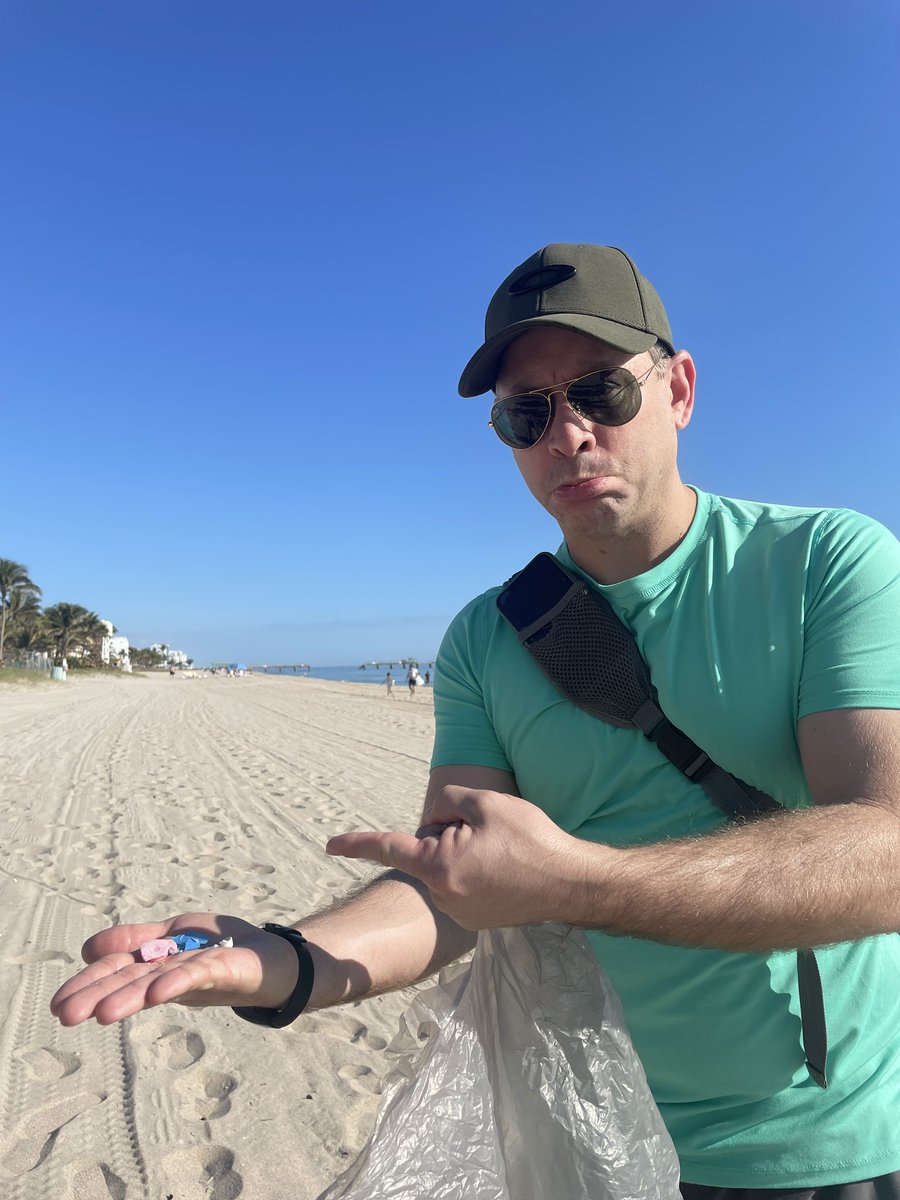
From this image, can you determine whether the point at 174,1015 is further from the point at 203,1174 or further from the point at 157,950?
the point at 157,950

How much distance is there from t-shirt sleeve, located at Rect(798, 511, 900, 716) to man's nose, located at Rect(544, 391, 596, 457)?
501 mm

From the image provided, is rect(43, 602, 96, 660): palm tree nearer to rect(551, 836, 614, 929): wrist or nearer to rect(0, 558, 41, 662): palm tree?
Result: rect(0, 558, 41, 662): palm tree

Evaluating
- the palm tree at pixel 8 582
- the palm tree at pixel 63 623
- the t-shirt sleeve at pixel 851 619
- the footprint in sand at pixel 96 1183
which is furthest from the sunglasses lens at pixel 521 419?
the palm tree at pixel 63 623

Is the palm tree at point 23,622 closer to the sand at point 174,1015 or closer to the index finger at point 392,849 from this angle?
the sand at point 174,1015

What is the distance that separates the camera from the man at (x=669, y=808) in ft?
3.53

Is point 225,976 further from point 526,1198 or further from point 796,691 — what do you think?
point 796,691

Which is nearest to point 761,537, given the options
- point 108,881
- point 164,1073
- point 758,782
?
point 758,782

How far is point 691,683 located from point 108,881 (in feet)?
16.8

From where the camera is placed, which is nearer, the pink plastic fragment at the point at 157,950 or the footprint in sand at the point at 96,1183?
the pink plastic fragment at the point at 157,950

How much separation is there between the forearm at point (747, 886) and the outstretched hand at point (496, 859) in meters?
0.02

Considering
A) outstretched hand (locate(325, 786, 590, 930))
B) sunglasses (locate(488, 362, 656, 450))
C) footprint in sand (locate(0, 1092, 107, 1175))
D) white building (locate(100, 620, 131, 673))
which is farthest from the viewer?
white building (locate(100, 620, 131, 673))

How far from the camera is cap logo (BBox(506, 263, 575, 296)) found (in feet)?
5.29

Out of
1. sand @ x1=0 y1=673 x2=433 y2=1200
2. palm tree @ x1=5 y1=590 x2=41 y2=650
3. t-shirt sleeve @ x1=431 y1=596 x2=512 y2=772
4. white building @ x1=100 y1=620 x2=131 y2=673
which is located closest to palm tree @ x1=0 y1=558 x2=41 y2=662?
palm tree @ x1=5 y1=590 x2=41 y2=650

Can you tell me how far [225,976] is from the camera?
1229 mm
